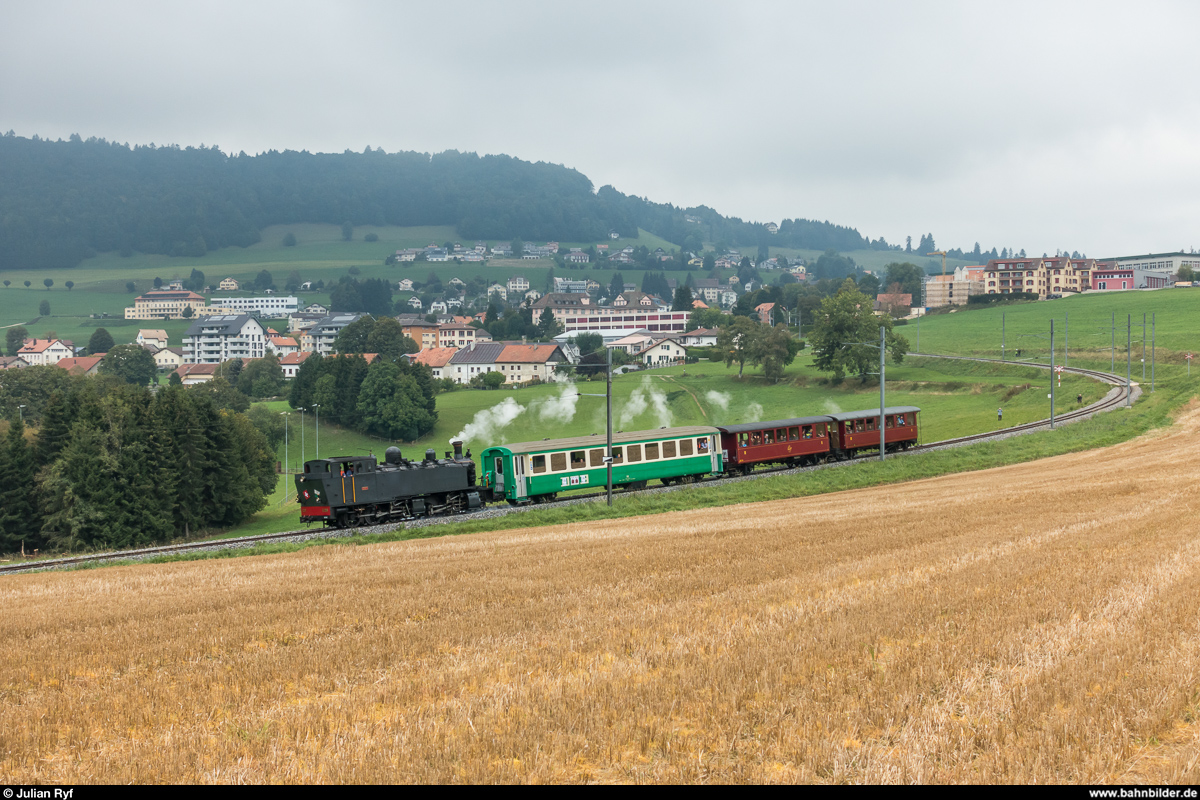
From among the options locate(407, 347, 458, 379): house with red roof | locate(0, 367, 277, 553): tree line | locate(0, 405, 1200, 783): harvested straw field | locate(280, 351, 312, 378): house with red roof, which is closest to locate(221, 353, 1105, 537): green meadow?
locate(0, 367, 277, 553): tree line

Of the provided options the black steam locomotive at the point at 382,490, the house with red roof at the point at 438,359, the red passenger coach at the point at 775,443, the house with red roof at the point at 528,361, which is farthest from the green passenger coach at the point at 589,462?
the house with red roof at the point at 438,359

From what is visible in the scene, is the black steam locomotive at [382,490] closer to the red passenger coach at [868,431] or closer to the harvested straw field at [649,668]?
the harvested straw field at [649,668]

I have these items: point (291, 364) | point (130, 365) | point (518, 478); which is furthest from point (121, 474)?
point (291, 364)

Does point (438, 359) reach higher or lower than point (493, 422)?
higher

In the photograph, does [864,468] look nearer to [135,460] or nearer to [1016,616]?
[1016,616]

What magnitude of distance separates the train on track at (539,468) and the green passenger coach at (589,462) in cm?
5

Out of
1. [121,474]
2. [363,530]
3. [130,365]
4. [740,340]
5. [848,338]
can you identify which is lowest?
[121,474]

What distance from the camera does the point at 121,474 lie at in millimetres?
59438

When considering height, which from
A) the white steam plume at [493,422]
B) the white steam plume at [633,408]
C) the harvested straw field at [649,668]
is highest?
the harvested straw field at [649,668]

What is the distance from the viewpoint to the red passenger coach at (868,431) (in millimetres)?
54375

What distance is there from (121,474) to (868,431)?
48.3 m

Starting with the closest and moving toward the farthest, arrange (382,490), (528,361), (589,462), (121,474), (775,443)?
(382,490)
(589,462)
(775,443)
(121,474)
(528,361)

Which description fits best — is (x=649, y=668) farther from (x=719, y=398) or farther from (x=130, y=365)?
(x=130, y=365)
